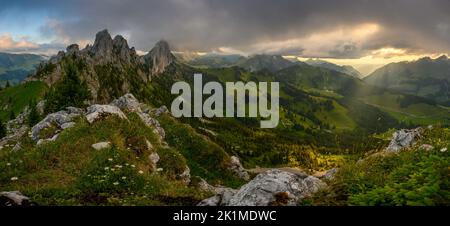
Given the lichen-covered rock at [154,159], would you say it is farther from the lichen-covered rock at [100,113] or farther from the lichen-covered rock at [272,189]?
the lichen-covered rock at [272,189]

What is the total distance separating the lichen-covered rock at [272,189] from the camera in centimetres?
1438

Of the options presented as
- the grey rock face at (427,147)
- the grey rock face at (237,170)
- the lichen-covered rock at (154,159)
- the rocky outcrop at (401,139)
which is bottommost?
the grey rock face at (237,170)

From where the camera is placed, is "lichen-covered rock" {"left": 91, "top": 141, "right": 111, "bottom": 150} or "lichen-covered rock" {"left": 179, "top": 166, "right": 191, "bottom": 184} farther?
"lichen-covered rock" {"left": 179, "top": 166, "right": 191, "bottom": 184}

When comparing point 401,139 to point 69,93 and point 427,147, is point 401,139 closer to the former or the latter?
point 427,147

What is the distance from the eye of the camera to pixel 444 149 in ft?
45.9

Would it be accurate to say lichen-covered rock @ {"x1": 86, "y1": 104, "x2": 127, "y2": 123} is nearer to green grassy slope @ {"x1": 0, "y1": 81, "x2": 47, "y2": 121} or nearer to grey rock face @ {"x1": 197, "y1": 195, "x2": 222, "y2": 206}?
grey rock face @ {"x1": 197, "y1": 195, "x2": 222, "y2": 206}

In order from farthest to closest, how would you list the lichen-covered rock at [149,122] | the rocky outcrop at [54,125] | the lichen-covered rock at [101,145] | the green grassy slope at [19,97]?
the green grassy slope at [19,97]
the lichen-covered rock at [149,122]
the rocky outcrop at [54,125]
the lichen-covered rock at [101,145]

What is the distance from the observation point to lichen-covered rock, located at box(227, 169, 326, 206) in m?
14.4

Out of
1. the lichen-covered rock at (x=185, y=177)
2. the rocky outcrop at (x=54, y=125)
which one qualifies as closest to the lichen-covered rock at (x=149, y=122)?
the lichen-covered rock at (x=185, y=177)

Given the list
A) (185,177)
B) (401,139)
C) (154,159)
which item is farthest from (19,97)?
(401,139)

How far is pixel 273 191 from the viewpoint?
1475cm

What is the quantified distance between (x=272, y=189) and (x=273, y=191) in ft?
0.34

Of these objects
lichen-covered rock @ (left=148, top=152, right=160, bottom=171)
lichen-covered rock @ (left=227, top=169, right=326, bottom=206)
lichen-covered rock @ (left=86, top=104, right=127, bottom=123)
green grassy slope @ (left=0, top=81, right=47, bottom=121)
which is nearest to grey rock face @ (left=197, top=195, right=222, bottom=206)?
lichen-covered rock @ (left=227, top=169, right=326, bottom=206)
